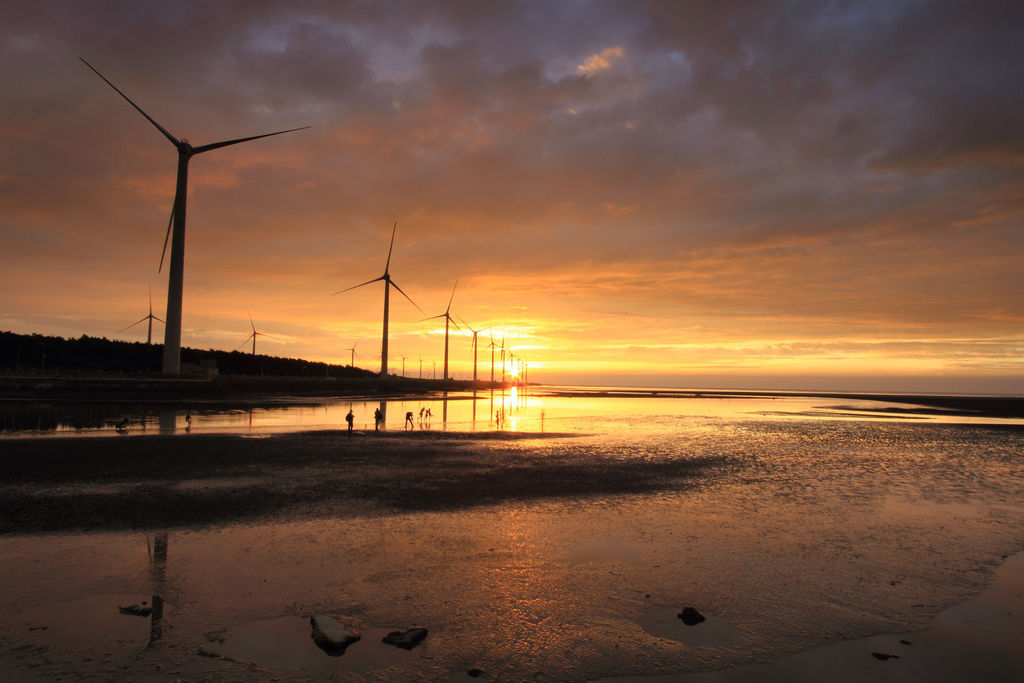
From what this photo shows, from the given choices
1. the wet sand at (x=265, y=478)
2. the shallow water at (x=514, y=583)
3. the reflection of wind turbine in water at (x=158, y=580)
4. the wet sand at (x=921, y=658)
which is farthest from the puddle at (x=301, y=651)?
the wet sand at (x=265, y=478)

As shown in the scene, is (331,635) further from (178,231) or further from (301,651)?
(178,231)

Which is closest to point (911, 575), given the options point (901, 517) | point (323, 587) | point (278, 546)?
point (901, 517)

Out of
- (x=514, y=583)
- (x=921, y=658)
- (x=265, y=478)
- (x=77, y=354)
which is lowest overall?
(x=921, y=658)

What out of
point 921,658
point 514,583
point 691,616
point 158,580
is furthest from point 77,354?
point 921,658

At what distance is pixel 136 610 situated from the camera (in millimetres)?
9328

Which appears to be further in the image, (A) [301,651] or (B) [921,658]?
(B) [921,658]

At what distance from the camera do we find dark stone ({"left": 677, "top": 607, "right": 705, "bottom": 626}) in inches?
368

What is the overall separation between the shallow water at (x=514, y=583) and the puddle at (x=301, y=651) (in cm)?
3

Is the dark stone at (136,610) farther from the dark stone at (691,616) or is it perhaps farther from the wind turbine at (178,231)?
the wind turbine at (178,231)

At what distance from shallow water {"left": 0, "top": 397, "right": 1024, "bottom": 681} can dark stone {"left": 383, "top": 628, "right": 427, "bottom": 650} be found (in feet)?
0.54

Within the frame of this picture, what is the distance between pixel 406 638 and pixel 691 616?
180 inches

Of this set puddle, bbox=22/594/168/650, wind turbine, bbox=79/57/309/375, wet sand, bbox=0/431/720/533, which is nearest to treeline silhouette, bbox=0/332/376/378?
wind turbine, bbox=79/57/309/375

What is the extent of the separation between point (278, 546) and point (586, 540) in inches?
280

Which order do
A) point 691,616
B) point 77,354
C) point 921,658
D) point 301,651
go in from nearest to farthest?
point 301,651
point 921,658
point 691,616
point 77,354
